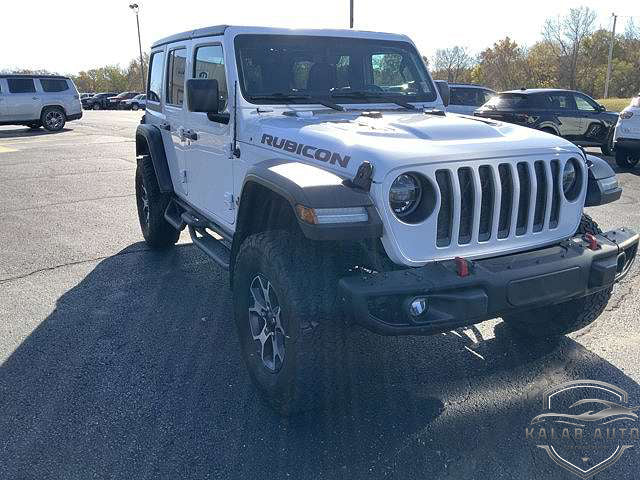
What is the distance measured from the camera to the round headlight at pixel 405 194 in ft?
8.61

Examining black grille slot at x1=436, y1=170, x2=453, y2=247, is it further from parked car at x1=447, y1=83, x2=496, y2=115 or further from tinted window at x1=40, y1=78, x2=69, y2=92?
tinted window at x1=40, y1=78, x2=69, y2=92

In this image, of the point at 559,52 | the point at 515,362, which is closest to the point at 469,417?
the point at 515,362

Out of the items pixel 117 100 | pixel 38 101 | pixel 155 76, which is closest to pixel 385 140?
pixel 155 76

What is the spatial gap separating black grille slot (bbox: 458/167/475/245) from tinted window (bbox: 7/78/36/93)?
20171mm

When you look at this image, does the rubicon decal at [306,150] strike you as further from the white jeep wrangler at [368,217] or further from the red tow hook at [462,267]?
the red tow hook at [462,267]

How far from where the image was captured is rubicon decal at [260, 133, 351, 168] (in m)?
2.80

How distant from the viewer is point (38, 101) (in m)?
19.6

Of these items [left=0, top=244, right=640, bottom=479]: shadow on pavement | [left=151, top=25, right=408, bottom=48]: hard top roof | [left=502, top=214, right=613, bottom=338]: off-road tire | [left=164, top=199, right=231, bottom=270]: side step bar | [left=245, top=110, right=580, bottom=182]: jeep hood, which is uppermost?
[left=151, top=25, right=408, bottom=48]: hard top roof

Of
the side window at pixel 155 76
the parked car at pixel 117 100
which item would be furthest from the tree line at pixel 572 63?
the side window at pixel 155 76

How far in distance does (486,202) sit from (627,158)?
989 cm

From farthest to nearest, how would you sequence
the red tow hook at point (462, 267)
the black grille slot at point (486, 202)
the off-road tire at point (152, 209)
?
the off-road tire at point (152, 209) < the black grille slot at point (486, 202) < the red tow hook at point (462, 267)

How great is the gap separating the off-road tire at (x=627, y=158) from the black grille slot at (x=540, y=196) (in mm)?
Answer: 9189

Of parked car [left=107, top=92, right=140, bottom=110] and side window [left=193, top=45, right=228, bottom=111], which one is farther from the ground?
side window [left=193, top=45, right=228, bottom=111]

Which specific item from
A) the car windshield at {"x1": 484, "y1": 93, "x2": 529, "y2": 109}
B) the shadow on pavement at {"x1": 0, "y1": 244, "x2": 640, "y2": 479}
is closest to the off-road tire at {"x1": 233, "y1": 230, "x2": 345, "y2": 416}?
the shadow on pavement at {"x1": 0, "y1": 244, "x2": 640, "y2": 479}
